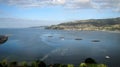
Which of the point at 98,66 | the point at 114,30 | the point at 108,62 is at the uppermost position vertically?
the point at 98,66

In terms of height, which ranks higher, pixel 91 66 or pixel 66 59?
pixel 91 66

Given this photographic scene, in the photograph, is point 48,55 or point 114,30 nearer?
point 48,55

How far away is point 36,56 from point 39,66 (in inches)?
1183

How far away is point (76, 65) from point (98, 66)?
19.0 m

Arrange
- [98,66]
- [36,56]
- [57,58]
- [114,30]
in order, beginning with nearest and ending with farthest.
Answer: [98,66], [57,58], [36,56], [114,30]

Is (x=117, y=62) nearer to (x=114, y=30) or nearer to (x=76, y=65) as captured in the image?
(x=76, y=65)

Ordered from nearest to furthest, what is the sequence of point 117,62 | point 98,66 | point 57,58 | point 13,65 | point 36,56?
point 98,66, point 13,65, point 117,62, point 57,58, point 36,56

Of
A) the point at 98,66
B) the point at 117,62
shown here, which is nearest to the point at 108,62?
the point at 117,62

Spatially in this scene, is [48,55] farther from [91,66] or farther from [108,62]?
[91,66]

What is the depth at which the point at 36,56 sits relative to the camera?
198 ft

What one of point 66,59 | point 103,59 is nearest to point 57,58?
point 66,59

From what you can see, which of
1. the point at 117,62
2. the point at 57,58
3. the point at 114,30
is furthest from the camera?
the point at 114,30

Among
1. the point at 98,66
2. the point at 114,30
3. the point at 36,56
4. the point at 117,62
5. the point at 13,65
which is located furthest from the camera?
the point at 114,30

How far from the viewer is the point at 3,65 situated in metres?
30.3
